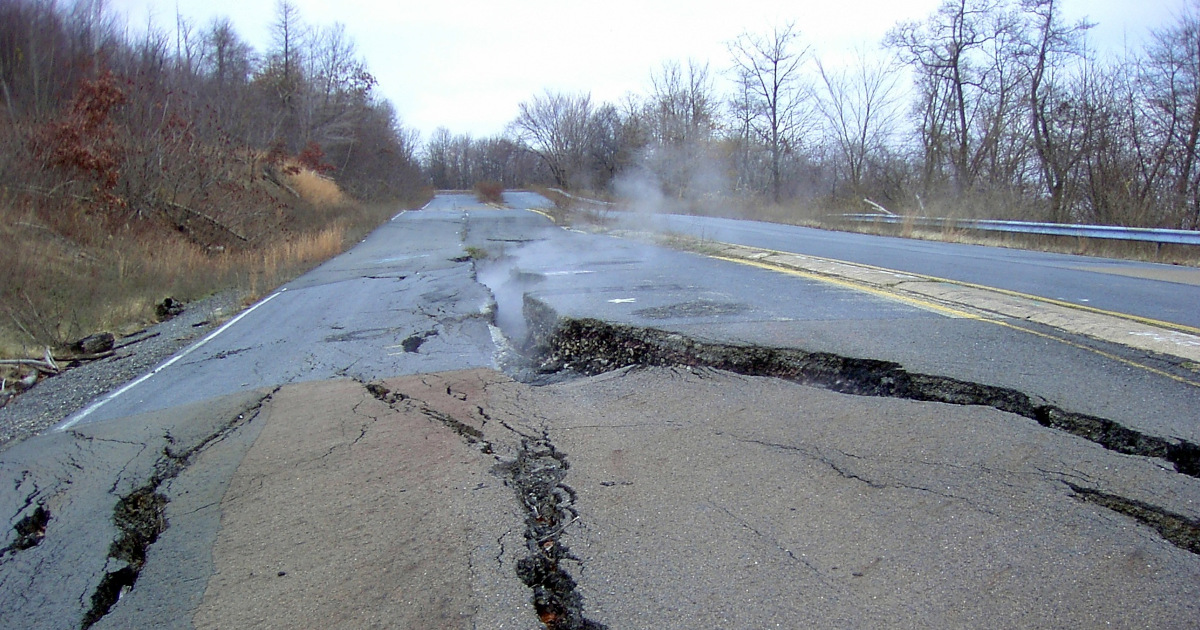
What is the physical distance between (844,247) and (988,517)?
12682 millimetres

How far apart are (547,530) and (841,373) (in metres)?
2.77

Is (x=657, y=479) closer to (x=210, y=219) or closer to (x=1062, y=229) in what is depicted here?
(x=1062, y=229)

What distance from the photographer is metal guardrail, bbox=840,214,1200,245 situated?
1313cm

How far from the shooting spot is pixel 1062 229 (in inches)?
619

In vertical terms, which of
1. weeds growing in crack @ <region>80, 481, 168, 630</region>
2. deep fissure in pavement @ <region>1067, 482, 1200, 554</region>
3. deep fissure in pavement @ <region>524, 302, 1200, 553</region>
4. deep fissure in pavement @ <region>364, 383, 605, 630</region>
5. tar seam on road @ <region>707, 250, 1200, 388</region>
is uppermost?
tar seam on road @ <region>707, 250, 1200, 388</region>

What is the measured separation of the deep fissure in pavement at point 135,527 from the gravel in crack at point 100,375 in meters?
1.94

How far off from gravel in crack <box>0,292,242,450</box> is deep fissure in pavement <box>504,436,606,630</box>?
420 centimetres

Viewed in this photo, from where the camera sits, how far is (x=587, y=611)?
2559 millimetres

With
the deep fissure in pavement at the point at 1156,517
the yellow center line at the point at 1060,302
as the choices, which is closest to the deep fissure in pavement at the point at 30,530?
the deep fissure in pavement at the point at 1156,517

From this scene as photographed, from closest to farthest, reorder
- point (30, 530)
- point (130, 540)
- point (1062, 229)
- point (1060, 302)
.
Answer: point (130, 540) < point (30, 530) < point (1060, 302) < point (1062, 229)

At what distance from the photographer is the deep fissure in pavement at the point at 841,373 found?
3.12 meters

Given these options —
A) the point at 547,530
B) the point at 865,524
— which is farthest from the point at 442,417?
the point at 865,524

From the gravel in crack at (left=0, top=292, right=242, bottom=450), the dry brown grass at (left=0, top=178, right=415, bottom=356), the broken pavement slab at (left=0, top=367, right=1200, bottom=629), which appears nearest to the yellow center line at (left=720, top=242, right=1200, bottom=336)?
the broken pavement slab at (left=0, top=367, right=1200, bottom=629)

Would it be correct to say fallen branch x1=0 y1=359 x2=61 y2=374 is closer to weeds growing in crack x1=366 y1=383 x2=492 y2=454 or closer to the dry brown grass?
the dry brown grass
